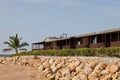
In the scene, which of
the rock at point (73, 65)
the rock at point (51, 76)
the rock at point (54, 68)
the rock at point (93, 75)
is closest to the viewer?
the rock at point (93, 75)

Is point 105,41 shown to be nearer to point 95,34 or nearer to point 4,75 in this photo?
point 95,34

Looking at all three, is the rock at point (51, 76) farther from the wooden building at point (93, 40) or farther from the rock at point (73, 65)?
the wooden building at point (93, 40)

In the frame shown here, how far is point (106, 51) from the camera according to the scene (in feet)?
84.8

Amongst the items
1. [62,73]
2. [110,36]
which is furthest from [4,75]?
[110,36]

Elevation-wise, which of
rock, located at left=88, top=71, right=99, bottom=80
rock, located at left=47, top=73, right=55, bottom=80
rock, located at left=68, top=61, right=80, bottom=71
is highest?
rock, located at left=68, top=61, right=80, bottom=71

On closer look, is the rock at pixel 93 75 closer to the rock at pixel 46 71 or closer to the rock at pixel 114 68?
the rock at pixel 114 68

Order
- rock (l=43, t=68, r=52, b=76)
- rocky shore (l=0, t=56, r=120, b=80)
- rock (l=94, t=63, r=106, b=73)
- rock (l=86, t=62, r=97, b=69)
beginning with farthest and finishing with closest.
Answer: rock (l=43, t=68, r=52, b=76), rock (l=86, t=62, r=97, b=69), rock (l=94, t=63, r=106, b=73), rocky shore (l=0, t=56, r=120, b=80)

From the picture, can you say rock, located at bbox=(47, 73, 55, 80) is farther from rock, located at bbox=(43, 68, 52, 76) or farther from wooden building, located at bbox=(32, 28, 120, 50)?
wooden building, located at bbox=(32, 28, 120, 50)

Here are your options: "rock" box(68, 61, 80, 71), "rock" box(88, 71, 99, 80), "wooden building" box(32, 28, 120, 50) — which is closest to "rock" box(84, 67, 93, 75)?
"rock" box(88, 71, 99, 80)

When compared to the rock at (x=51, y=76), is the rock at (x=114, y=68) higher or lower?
higher

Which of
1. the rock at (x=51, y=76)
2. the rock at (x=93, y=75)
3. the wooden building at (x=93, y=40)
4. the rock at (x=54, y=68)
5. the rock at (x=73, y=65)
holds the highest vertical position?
the wooden building at (x=93, y=40)

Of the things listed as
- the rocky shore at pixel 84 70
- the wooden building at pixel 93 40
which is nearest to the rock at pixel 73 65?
the rocky shore at pixel 84 70

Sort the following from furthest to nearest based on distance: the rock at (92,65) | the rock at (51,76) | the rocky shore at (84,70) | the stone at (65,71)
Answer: the rock at (51,76)
the stone at (65,71)
the rock at (92,65)
the rocky shore at (84,70)

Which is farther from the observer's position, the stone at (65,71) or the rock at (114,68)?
the stone at (65,71)
